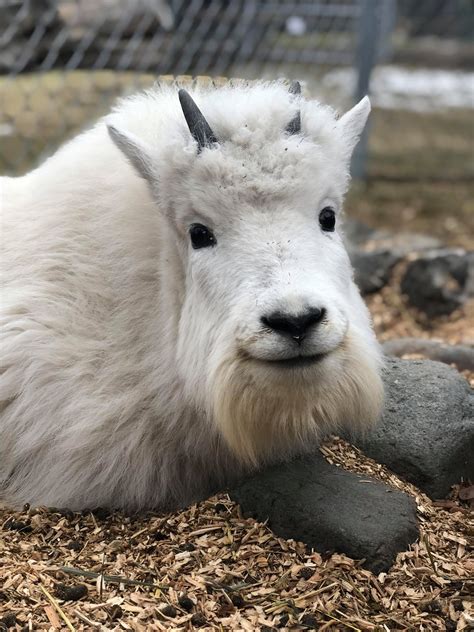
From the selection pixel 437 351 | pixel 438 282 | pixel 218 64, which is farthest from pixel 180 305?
pixel 218 64

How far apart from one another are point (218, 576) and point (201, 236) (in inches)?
55.1

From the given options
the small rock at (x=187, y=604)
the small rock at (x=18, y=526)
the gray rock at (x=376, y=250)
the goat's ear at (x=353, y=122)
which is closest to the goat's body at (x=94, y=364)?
the small rock at (x=18, y=526)

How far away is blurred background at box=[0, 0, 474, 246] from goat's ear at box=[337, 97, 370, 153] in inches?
153

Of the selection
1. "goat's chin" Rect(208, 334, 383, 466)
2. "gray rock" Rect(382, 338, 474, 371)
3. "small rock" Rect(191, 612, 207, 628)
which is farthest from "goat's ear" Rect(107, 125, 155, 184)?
"gray rock" Rect(382, 338, 474, 371)

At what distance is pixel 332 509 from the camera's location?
359 cm

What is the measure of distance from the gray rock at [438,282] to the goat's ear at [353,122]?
124 inches

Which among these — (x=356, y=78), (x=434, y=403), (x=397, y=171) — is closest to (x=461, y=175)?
(x=397, y=171)

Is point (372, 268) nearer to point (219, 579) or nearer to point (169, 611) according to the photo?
point (219, 579)

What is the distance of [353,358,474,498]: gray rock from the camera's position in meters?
4.01

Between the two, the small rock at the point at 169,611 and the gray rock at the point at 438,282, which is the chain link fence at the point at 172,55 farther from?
the small rock at the point at 169,611

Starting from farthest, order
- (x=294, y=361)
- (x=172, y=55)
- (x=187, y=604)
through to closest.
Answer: (x=172, y=55) → (x=294, y=361) → (x=187, y=604)

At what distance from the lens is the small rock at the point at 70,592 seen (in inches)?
131

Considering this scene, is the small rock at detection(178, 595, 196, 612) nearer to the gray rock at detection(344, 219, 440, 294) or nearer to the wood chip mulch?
the wood chip mulch

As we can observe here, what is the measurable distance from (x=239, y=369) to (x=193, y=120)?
109cm
